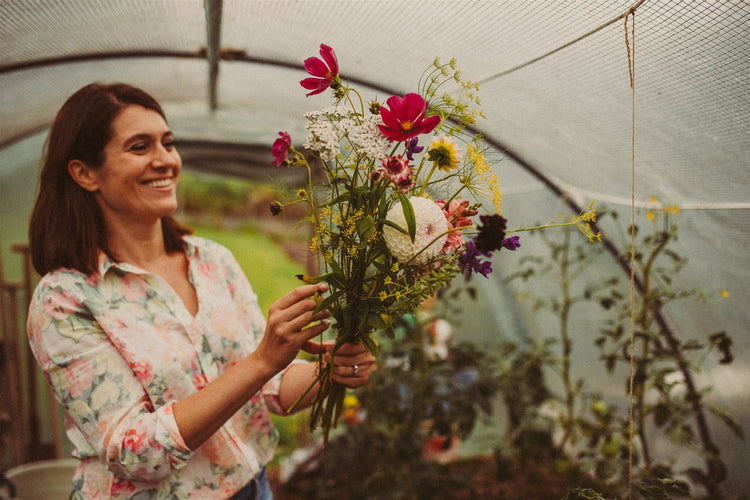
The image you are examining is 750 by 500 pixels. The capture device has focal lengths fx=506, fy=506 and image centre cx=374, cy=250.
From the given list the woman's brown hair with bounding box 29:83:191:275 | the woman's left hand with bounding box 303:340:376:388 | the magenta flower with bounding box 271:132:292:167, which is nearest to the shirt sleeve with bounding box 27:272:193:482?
the woman's brown hair with bounding box 29:83:191:275

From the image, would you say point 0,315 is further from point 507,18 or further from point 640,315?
point 640,315

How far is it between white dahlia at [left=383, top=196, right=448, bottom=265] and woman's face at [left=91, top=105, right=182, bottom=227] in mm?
802

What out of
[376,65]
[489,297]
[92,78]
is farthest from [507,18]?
[489,297]

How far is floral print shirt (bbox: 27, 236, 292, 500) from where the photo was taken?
1.27 metres

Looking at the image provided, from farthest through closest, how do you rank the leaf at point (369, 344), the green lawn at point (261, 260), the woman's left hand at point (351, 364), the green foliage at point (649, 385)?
1. the green lawn at point (261, 260)
2. the green foliage at point (649, 385)
3. the woman's left hand at point (351, 364)
4. the leaf at point (369, 344)

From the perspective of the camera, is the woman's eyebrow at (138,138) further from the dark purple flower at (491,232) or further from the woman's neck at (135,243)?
the dark purple flower at (491,232)

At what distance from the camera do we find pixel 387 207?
113 cm

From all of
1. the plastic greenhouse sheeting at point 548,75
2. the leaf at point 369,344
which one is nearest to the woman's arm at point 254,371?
the leaf at point 369,344

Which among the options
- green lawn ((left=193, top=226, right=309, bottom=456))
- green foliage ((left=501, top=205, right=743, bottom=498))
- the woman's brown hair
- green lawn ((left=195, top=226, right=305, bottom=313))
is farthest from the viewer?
green lawn ((left=195, top=226, right=305, bottom=313))

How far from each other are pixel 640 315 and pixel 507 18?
4.96 feet

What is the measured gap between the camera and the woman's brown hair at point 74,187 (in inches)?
56.9

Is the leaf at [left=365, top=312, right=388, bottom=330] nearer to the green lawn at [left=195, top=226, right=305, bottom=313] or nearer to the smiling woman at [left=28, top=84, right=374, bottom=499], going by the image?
the smiling woman at [left=28, top=84, right=374, bottom=499]

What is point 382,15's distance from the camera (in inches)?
67.3

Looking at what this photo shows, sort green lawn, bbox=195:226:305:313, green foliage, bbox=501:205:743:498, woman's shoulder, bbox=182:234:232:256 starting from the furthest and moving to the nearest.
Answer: green lawn, bbox=195:226:305:313 → green foliage, bbox=501:205:743:498 → woman's shoulder, bbox=182:234:232:256
